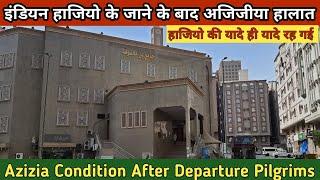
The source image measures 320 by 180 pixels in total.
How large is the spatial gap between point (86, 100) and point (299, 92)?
32.8 m

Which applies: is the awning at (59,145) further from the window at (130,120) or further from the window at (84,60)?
the window at (84,60)

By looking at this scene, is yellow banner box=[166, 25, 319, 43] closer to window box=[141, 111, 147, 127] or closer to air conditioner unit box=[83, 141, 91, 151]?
window box=[141, 111, 147, 127]

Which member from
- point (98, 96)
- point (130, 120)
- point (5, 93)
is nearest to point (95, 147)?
point (130, 120)

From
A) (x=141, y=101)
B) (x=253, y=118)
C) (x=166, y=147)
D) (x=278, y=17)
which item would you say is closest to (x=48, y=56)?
(x=141, y=101)

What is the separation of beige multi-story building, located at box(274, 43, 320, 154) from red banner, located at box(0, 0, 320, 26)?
108ft

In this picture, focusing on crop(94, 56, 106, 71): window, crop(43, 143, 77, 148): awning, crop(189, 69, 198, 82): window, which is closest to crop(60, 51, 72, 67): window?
crop(94, 56, 106, 71): window

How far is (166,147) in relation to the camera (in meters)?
38.5

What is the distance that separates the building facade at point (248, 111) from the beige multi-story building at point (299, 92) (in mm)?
48203

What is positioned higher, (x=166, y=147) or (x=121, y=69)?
(x=121, y=69)

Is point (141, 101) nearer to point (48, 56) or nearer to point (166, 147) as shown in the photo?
point (166, 147)

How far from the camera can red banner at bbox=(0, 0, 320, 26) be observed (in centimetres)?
1620

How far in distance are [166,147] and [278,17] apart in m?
23.8

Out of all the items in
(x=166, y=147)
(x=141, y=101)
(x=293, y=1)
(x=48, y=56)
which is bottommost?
(x=166, y=147)

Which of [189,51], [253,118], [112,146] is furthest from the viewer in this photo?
[253,118]
